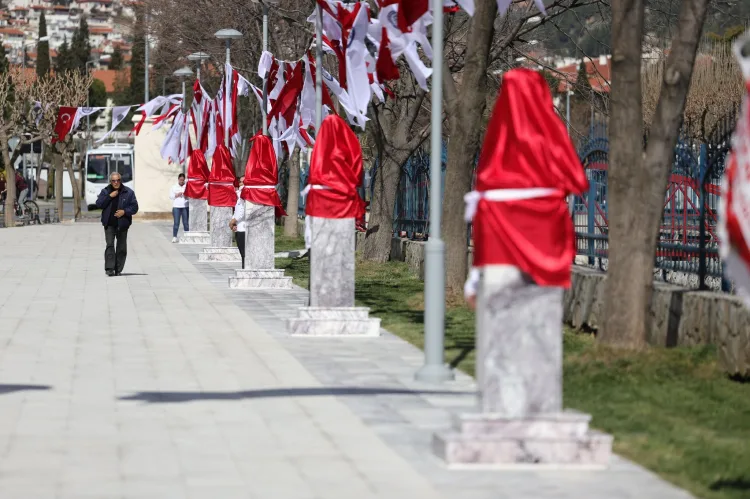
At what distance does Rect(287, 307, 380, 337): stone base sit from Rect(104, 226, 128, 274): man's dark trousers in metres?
9.27

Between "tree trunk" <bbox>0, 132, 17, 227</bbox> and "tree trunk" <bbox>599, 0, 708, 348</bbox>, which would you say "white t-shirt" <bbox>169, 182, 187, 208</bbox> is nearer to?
"tree trunk" <bbox>0, 132, 17, 227</bbox>

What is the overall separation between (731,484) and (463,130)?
1113 centimetres

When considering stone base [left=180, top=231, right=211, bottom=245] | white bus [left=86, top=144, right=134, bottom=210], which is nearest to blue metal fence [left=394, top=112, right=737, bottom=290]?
stone base [left=180, top=231, right=211, bottom=245]

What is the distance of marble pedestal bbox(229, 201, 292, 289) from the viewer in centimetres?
2209

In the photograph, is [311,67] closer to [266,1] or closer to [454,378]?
[266,1]

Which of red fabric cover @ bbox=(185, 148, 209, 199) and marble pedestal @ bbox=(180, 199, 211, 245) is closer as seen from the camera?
red fabric cover @ bbox=(185, 148, 209, 199)

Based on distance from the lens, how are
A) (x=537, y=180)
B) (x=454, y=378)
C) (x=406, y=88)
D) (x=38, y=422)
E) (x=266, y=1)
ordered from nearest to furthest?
(x=537, y=180)
(x=38, y=422)
(x=454, y=378)
(x=266, y=1)
(x=406, y=88)

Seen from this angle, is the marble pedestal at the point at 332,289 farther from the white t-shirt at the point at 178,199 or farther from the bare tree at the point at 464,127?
the white t-shirt at the point at 178,199

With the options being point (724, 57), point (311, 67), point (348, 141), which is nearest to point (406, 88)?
point (311, 67)

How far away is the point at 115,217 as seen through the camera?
24.2 m

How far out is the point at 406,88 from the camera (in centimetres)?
2803

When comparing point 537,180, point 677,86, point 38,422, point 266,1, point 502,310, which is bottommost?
point 38,422

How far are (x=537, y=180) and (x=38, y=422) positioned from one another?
3.65m

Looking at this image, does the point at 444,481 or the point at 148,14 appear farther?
the point at 148,14
